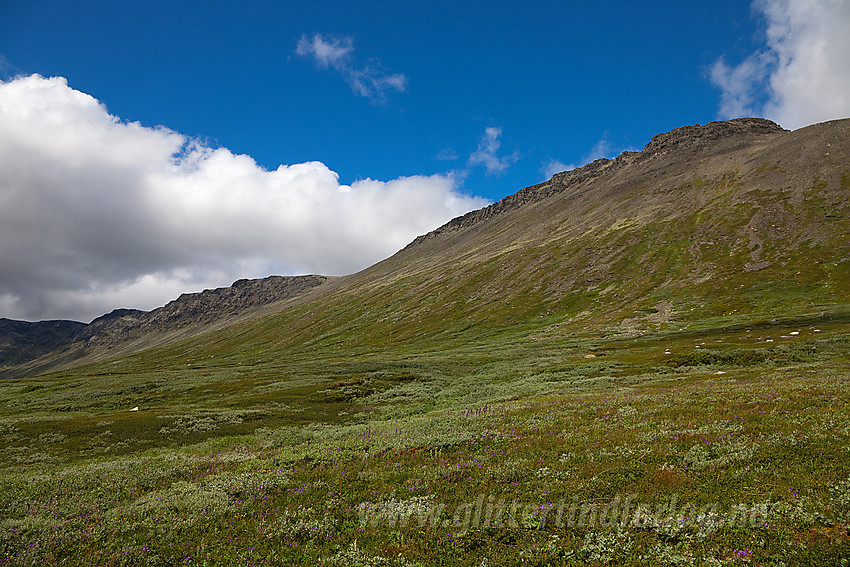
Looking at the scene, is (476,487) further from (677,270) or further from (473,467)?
(677,270)

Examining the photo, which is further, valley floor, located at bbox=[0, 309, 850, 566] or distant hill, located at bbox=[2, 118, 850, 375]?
distant hill, located at bbox=[2, 118, 850, 375]

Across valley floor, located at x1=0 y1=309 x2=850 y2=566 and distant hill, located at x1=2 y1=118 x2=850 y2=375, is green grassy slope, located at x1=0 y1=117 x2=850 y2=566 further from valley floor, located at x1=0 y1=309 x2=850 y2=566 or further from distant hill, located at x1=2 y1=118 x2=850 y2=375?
distant hill, located at x1=2 y1=118 x2=850 y2=375

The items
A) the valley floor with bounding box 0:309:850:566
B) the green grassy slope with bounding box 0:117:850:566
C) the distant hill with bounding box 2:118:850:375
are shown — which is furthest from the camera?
the distant hill with bounding box 2:118:850:375

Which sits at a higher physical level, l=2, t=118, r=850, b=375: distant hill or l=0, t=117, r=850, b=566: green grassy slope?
l=2, t=118, r=850, b=375: distant hill

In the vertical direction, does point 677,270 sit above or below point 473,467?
above

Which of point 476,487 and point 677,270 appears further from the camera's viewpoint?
point 677,270

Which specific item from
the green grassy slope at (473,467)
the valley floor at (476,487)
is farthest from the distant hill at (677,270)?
the valley floor at (476,487)

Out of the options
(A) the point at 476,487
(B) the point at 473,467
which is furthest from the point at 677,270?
(A) the point at 476,487

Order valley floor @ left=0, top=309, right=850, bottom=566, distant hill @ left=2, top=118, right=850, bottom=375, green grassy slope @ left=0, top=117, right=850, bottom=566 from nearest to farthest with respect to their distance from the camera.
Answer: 1. valley floor @ left=0, top=309, right=850, bottom=566
2. green grassy slope @ left=0, top=117, right=850, bottom=566
3. distant hill @ left=2, top=118, right=850, bottom=375

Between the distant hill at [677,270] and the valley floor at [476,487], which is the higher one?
the distant hill at [677,270]

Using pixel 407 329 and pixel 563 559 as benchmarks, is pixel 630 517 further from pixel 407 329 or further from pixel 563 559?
pixel 407 329

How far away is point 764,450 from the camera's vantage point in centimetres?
1445

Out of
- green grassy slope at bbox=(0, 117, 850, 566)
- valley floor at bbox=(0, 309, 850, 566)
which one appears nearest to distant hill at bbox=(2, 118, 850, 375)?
green grassy slope at bbox=(0, 117, 850, 566)

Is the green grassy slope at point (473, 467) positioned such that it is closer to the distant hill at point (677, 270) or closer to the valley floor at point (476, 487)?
the valley floor at point (476, 487)
